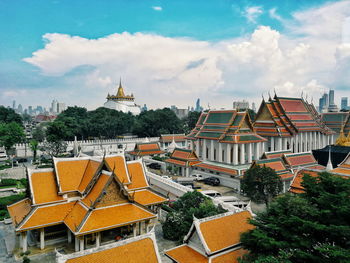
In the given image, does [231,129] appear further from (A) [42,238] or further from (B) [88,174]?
(A) [42,238]

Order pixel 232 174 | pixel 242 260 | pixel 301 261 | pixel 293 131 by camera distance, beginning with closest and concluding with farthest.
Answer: pixel 301 261 → pixel 242 260 → pixel 232 174 → pixel 293 131

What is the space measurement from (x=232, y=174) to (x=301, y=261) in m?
19.3

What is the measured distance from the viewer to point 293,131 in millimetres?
37750

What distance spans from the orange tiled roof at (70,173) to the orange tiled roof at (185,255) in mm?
7916

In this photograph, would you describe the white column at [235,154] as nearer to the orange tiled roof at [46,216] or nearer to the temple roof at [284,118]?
the temple roof at [284,118]

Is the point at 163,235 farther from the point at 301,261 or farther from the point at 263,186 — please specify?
the point at 301,261

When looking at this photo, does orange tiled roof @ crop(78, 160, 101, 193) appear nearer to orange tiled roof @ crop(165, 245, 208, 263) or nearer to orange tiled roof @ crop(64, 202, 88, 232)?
orange tiled roof @ crop(64, 202, 88, 232)

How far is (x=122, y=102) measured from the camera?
112562 millimetres

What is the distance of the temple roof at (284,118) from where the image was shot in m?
37.4

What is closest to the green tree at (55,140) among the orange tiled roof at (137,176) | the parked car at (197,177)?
the parked car at (197,177)

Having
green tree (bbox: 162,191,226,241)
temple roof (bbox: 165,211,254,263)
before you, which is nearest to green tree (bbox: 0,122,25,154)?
green tree (bbox: 162,191,226,241)

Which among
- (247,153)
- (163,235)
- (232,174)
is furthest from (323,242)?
(247,153)

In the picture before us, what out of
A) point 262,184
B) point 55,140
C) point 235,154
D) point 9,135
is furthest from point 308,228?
point 9,135

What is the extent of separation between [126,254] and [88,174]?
795 cm
